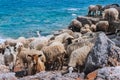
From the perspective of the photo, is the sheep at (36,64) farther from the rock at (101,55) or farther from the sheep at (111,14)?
the sheep at (111,14)

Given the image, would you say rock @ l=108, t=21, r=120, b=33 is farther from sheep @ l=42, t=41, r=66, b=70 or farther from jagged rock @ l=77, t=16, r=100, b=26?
sheep @ l=42, t=41, r=66, b=70

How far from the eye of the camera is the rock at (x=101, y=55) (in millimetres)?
10953

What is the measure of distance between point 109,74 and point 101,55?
57.8 inches

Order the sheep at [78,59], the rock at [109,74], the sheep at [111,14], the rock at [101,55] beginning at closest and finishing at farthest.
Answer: the rock at [109,74], the rock at [101,55], the sheep at [78,59], the sheep at [111,14]

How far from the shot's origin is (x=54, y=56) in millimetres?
14938

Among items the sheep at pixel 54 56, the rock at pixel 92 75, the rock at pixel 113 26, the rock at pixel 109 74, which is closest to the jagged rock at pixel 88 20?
the rock at pixel 113 26

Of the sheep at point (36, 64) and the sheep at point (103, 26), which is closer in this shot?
the sheep at point (36, 64)

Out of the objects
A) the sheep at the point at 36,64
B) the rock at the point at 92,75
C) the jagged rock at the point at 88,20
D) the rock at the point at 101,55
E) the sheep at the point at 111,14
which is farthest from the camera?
the jagged rock at the point at 88,20

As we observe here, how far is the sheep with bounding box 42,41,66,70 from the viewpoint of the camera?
14906 mm

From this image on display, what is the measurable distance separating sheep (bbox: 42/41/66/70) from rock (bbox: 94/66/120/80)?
496 centimetres

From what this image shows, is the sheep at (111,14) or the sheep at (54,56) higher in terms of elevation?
the sheep at (111,14)

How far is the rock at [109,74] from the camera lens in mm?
9633

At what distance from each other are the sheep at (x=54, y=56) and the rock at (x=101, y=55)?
368 centimetres

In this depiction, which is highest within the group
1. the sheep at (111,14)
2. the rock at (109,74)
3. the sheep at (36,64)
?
the sheep at (111,14)
